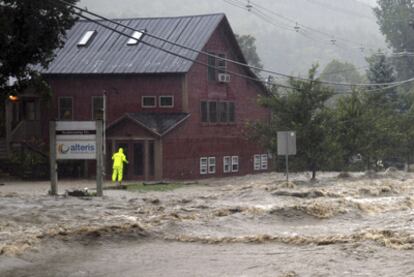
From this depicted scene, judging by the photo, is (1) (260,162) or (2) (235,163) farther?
(1) (260,162)

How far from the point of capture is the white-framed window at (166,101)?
49.7 metres

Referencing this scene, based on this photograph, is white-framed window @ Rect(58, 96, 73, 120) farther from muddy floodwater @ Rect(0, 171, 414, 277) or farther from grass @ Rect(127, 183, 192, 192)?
muddy floodwater @ Rect(0, 171, 414, 277)

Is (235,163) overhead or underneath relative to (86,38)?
underneath

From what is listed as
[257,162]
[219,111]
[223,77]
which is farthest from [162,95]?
[257,162]

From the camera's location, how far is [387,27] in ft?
324

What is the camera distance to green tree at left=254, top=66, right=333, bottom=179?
149 ft

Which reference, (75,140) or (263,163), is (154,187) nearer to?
(75,140)

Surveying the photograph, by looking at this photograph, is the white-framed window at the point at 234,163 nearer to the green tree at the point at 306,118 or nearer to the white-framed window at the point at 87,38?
the green tree at the point at 306,118

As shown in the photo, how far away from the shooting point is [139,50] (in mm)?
51406

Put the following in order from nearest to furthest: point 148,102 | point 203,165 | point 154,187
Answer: point 154,187 → point 148,102 → point 203,165

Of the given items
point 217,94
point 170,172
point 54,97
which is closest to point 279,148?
point 170,172

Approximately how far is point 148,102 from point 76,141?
791 inches

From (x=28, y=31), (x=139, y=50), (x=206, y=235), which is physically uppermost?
(x=139, y=50)

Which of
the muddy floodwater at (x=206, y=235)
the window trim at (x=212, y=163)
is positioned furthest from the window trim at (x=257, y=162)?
the muddy floodwater at (x=206, y=235)
